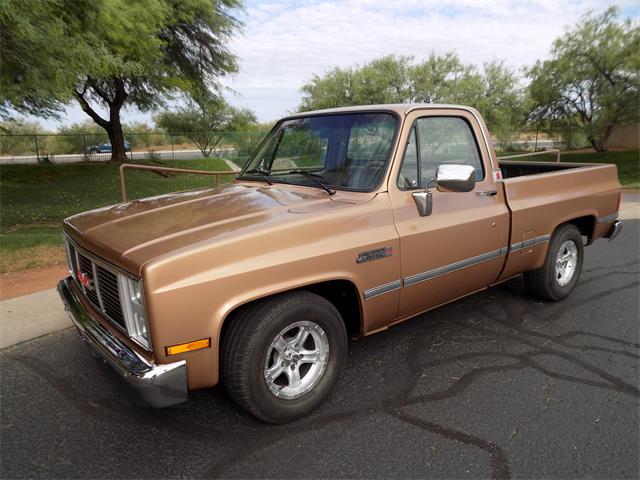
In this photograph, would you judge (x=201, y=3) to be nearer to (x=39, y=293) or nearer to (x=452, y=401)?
(x=39, y=293)

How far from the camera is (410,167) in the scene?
3381 mm

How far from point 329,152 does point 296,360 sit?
164cm

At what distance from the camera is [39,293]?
530cm

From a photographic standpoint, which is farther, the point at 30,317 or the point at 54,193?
the point at 54,193

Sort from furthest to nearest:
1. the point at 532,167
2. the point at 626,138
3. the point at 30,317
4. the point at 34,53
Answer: the point at 626,138 → the point at 34,53 → the point at 532,167 → the point at 30,317

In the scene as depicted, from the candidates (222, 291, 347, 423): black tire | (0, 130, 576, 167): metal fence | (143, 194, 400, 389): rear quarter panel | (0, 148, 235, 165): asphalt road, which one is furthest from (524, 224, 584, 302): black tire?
(0, 148, 235, 165): asphalt road

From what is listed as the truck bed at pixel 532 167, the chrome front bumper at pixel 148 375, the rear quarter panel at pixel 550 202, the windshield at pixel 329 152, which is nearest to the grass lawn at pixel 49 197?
the windshield at pixel 329 152

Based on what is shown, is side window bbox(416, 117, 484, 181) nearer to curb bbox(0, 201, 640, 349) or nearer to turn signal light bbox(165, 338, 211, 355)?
turn signal light bbox(165, 338, 211, 355)

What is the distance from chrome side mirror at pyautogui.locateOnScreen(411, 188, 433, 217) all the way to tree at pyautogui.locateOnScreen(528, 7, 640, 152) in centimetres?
1879

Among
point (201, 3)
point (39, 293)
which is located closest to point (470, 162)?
point (39, 293)

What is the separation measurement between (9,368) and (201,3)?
15.5 meters

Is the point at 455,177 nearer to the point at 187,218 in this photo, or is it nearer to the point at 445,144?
the point at 445,144

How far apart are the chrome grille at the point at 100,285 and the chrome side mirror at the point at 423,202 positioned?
1971mm

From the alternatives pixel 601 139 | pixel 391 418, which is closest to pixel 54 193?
pixel 391 418
